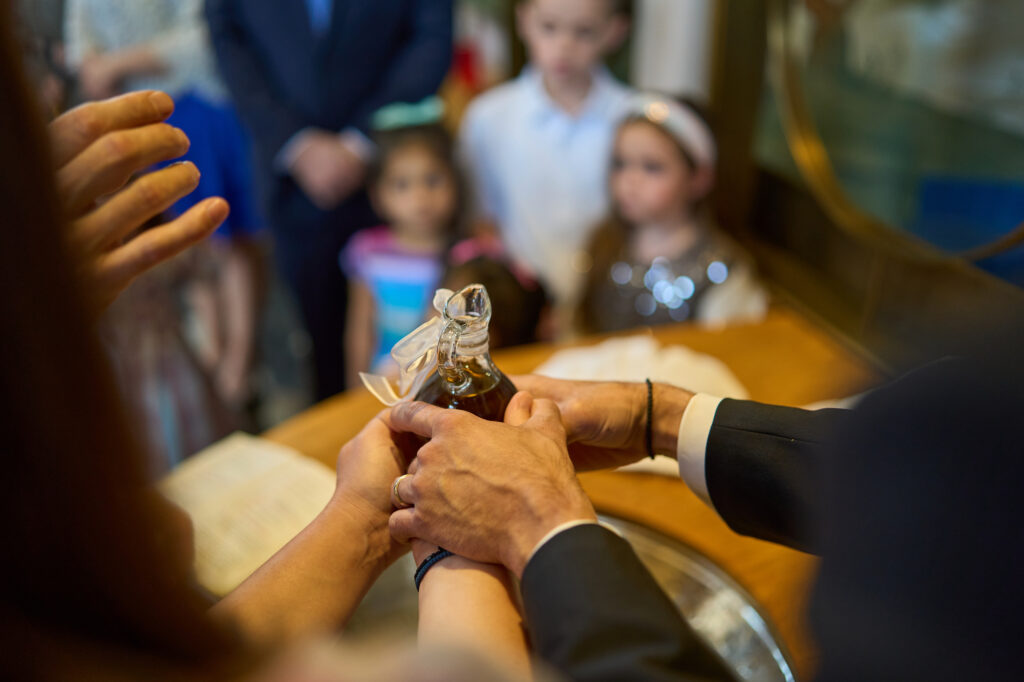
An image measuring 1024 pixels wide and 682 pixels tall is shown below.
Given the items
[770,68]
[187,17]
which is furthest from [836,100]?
[187,17]

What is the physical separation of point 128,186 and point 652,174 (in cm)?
108

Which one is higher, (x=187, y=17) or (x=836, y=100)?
(x=187, y=17)

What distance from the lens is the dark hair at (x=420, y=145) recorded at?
159cm

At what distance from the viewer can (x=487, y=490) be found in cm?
48

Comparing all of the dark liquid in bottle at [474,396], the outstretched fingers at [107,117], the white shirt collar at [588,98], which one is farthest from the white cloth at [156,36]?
the dark liquid in bottle at [474,396]

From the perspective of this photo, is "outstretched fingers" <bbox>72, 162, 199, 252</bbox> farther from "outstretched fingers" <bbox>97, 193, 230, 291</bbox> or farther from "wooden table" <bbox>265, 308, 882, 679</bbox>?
"wooden table" <bbox>265, 308, 882, 679</bbox>

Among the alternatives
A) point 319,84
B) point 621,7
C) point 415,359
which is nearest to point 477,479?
point 415,359

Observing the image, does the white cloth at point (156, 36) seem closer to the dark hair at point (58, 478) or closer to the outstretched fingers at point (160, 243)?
the outstretched fingers at point (160, 243)

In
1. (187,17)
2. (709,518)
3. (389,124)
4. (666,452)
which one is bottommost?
Result: (709,518)

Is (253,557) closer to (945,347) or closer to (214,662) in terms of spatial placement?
(214,662)

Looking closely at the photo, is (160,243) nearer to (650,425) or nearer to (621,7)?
(650,425)

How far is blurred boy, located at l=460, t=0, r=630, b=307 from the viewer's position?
1.63 meters

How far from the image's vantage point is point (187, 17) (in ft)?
5.20

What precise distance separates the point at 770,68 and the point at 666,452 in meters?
1.27
